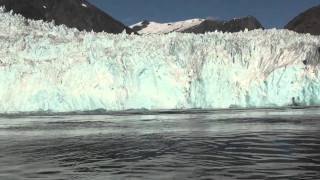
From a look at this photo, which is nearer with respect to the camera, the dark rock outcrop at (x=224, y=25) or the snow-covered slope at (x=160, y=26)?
the dark rock outcrop at (x=224, y=25)

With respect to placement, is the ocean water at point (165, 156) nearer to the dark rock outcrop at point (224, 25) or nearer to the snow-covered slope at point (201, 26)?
the snow-covered slope at point (201, 26)

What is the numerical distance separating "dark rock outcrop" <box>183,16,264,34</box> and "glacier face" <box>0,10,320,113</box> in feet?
330

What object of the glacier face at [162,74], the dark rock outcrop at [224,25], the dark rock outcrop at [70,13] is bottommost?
the glacier face at [162,74]

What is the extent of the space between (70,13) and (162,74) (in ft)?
227

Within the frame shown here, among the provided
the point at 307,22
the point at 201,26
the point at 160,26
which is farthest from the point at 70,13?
the point at 160,26

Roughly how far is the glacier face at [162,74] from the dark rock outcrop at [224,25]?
100530 mm

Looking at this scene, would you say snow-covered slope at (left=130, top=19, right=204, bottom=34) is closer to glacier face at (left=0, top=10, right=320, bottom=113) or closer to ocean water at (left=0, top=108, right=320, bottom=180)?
glacier face at (left=0, top=10, right=320, bottom=113)

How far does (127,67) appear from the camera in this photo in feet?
144

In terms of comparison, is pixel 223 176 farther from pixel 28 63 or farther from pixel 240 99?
pixel 28 63

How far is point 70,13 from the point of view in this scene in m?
109

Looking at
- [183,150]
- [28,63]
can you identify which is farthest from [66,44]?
[183,150]

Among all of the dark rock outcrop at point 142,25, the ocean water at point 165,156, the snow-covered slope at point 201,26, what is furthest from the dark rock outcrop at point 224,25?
the ocean water at point 165,156

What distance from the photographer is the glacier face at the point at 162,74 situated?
43.3 metres

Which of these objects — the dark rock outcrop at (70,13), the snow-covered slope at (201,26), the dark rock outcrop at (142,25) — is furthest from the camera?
the dark rock outcrop at (142,25)
